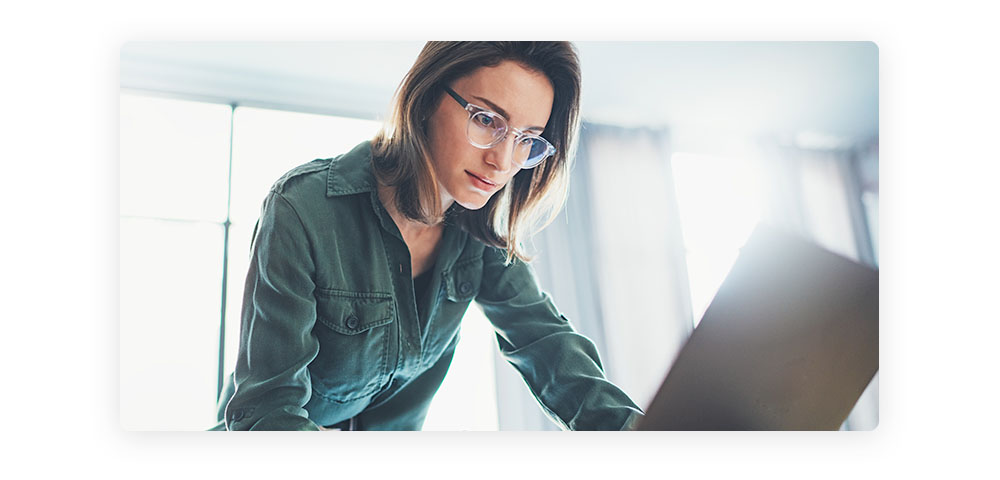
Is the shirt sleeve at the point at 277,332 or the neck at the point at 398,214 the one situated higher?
the neck at the point at 398,214

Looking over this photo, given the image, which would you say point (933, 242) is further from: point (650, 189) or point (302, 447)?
point (302, 447)

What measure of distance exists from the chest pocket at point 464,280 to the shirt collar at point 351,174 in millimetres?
207

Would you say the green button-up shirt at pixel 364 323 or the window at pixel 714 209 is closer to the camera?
the green button-up shirt at pixel 364 323

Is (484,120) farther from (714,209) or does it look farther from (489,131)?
(714,209)

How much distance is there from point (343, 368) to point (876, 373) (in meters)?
0.95

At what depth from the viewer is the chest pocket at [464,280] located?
1.58 metres

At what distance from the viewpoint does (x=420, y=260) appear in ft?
5.17

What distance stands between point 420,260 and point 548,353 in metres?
0.28

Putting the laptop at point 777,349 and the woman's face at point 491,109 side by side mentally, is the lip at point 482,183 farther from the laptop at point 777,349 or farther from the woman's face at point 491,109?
the laptop at point 777,349

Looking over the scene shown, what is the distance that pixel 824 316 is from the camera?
1.55 metres

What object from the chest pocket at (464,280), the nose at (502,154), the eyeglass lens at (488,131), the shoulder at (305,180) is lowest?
the chest pocket at (464,280)

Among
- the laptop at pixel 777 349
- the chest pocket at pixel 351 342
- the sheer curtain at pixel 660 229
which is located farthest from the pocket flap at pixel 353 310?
the laptop at pixel 777 349

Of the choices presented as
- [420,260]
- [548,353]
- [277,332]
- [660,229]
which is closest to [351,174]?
[420,260]
